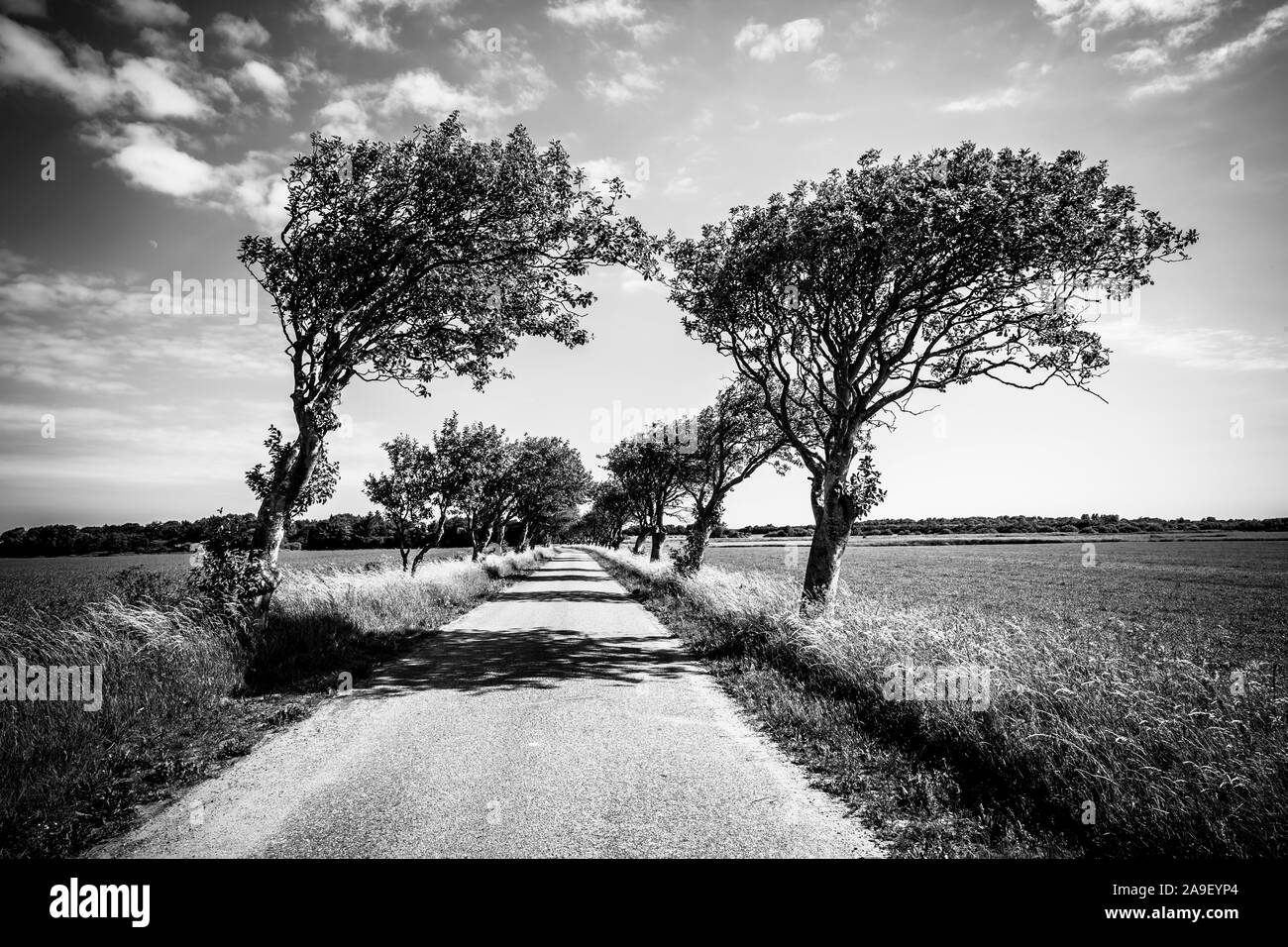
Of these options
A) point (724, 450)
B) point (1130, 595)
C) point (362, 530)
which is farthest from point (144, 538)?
point (1130, 595)

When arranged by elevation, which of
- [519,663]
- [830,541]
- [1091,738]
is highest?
[830,541]

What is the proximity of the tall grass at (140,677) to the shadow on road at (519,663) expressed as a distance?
964mm

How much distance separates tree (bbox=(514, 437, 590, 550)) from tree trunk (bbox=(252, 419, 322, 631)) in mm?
27493

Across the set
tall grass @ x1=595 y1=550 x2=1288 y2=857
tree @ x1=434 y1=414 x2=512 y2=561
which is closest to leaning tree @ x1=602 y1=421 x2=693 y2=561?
tree @ x1=434 y1=414 x2=512 y2=561

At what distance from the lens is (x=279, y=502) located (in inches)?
463

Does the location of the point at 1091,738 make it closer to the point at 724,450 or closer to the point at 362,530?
the point at 724,450

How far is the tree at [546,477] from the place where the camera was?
4331 centimetres

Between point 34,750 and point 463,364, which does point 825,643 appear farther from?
point 463,364

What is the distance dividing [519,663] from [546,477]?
126ft

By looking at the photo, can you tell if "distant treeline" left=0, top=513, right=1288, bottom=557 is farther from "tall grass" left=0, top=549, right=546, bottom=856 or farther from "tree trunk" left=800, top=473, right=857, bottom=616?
"tree trunk" left=800, top=473, right=857, bottom=616

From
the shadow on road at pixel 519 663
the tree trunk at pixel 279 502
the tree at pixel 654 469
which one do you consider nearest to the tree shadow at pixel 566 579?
the tree at pixel 654 469

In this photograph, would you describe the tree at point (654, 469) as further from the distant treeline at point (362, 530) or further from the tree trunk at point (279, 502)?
the tree trunk at point (279, 502)

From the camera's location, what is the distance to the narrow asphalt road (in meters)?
4.11
